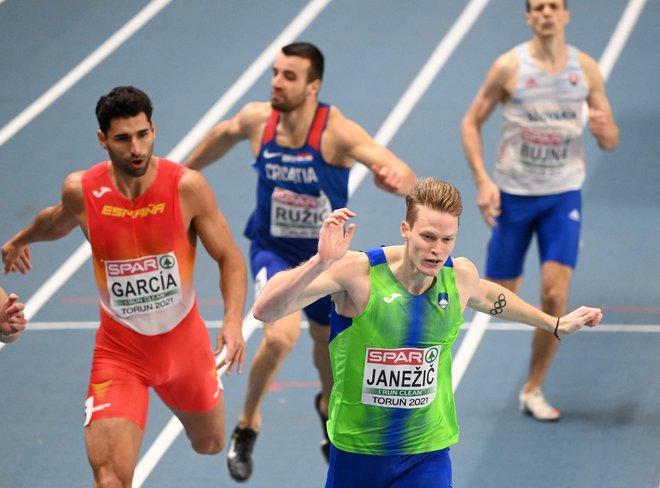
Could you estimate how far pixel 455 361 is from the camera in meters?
10.5

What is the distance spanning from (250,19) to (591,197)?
526 cm

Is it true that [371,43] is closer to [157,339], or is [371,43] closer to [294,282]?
[157,339]

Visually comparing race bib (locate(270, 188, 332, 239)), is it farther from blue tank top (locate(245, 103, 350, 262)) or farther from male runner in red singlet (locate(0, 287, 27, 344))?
male runner in red singlet (locate(0, 287, 27, 344))

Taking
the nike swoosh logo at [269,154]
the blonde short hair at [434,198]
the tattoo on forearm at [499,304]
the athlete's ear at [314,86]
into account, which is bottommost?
the nike swoosh logo at [269,154]

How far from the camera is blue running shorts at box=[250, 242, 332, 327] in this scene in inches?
354

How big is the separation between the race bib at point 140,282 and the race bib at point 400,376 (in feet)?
5.41

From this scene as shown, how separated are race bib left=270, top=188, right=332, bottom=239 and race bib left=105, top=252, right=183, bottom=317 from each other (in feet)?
4.91

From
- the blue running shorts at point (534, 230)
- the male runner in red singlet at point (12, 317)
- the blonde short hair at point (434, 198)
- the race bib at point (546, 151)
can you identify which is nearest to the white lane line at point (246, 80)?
the blue running shorts at point (534, 230)

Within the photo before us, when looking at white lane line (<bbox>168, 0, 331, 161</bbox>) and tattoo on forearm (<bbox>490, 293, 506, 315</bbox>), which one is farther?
white lane line (<bbox>168, 0, 331, 161</bbox>)

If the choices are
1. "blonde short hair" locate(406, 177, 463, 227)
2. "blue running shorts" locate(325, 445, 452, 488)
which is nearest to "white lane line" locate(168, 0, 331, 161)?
"blue running shorts" locate(325, 445, 452, 488)

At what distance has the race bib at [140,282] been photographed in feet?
24.9

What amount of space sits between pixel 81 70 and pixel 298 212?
7.31 metres

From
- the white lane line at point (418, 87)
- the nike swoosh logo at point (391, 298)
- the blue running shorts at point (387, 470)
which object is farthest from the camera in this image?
the white lane line at point (418, 87)

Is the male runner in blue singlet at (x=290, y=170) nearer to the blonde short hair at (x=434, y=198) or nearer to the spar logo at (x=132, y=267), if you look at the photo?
the spar logo at (x=132, y=267)
